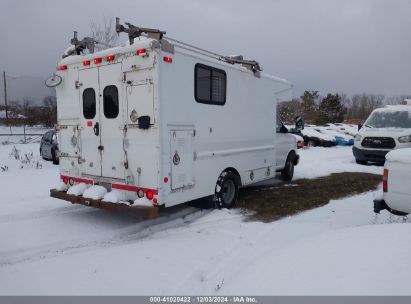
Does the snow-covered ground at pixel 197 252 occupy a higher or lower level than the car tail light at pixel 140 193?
lower

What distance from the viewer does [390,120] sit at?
13.3 meters

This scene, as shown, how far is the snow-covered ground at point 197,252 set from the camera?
3146 millimetres

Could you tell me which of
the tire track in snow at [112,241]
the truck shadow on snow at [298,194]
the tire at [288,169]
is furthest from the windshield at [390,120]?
A: the tire track in snow at [112,241]

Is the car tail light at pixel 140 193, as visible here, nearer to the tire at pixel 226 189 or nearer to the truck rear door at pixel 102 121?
the truck rear door at pixel 102 121

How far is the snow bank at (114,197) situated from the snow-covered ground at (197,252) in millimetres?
584

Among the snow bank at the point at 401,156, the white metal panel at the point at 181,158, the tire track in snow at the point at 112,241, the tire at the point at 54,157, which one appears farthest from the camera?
the tire at the point at 54,157

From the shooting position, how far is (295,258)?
3.74 meters

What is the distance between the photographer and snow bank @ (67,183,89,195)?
20.2 ft

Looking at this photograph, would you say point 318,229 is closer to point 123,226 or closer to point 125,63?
point 123,226

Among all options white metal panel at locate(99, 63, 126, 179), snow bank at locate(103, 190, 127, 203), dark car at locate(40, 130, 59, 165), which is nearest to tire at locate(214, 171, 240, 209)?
snow bank at locate(103, 190, 127, 203)

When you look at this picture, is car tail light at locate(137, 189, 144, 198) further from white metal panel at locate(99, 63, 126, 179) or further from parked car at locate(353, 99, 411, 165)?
parked car at locate(353, 99, 411, 165)

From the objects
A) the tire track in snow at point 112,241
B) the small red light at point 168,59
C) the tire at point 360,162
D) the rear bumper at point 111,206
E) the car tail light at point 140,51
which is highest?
the car tail light at point 140,51

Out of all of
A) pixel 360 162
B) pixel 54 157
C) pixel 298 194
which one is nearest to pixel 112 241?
pixel 298 194

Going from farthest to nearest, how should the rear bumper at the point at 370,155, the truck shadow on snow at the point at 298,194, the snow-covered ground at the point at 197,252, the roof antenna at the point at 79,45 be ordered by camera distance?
the rear bumper at the point at 370,155, the truck shadow on snow at the point at 298,194, the roof antenna at the point at 79,45, the snow-covered ground at the point at 197,252
